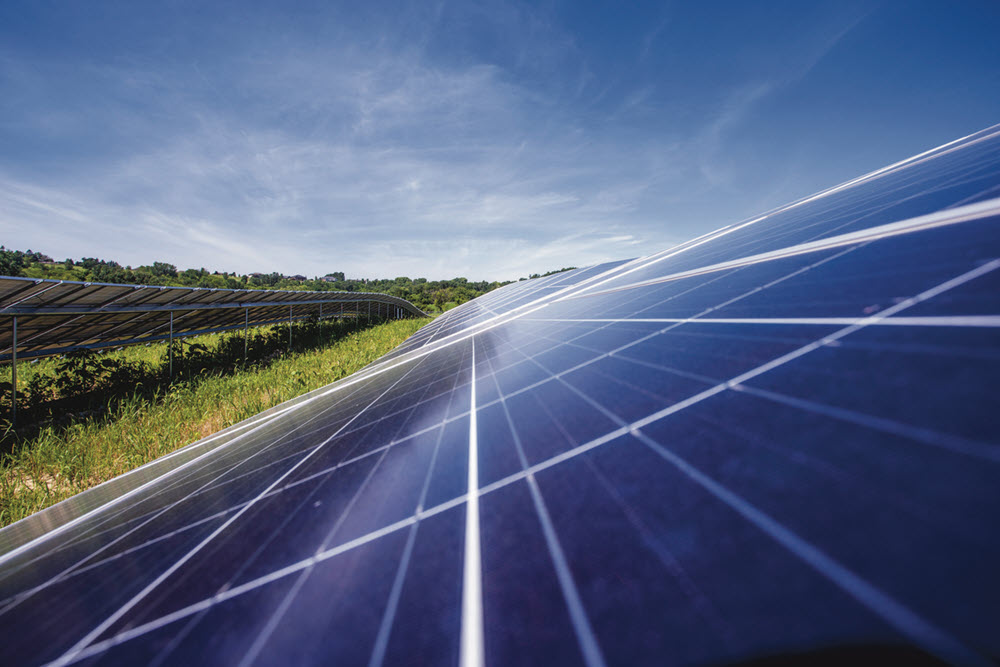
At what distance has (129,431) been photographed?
25.3ft

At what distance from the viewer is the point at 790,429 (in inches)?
43.5

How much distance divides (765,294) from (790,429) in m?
1.91

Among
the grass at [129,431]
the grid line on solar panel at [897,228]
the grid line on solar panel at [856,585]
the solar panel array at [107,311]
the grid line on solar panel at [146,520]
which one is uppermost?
the solar panel array at [107,311]

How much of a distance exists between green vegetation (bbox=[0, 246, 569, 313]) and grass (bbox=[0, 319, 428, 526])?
31418 millimetres

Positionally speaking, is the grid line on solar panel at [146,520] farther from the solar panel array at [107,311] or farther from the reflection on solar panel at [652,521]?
the solar panel array at [107,311]

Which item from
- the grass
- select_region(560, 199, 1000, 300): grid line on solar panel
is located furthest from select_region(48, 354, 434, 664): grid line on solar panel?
the grass

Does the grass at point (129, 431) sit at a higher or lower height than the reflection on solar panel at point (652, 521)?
lower

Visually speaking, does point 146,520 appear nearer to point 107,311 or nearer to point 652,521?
point 652,521

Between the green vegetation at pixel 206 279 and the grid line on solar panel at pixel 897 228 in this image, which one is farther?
the green vegetation at pixel 206 279

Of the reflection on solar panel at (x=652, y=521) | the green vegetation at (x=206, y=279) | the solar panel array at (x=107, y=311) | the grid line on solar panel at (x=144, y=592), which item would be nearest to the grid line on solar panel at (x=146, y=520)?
the reflection on solar panel at (x=652, y=521)

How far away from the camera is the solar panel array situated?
8.77 metres

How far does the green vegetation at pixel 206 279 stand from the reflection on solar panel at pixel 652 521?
43.0 meters

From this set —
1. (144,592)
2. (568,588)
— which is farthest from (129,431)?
(568,588)

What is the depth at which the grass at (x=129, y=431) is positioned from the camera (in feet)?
19.4
